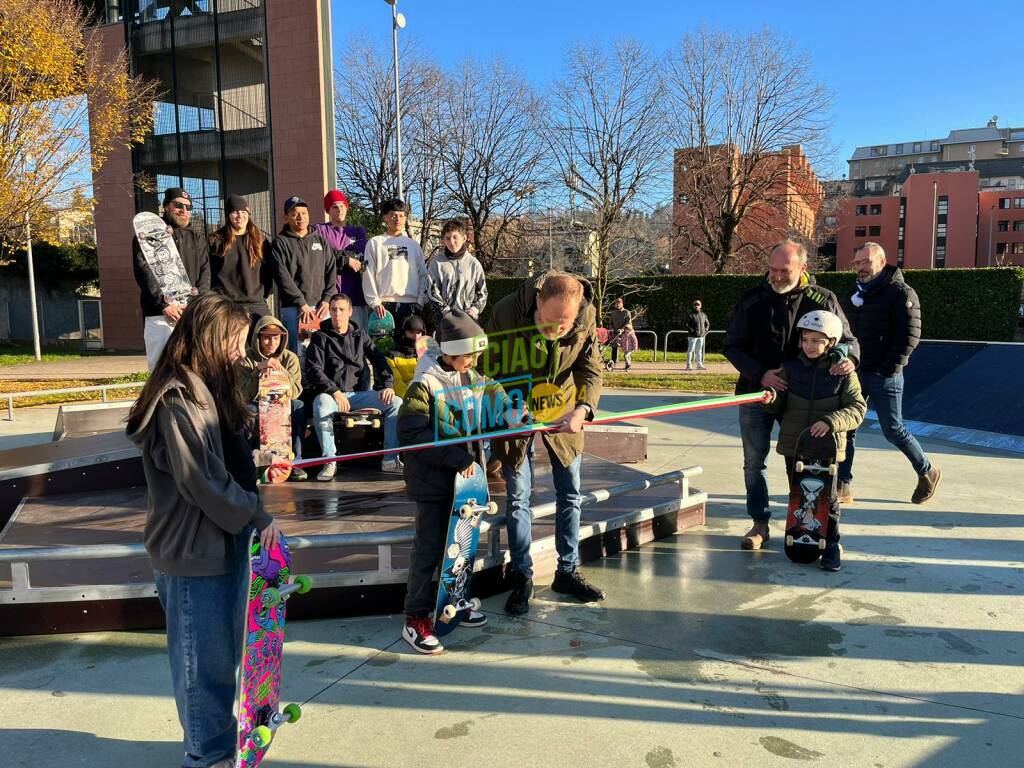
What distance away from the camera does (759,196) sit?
34.1 m

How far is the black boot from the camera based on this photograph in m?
3.89

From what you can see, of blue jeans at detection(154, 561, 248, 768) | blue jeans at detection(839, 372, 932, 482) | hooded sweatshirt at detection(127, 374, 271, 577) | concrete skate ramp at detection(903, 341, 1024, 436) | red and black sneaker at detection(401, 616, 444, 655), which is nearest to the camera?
hooded sweatshirt at detection(127, 374, 271, 577)

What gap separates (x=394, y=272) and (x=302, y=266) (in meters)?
0.96

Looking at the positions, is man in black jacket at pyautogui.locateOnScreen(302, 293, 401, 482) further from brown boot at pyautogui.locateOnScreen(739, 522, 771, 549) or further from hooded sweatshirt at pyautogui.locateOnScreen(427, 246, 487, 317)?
brown boot at pyautogui.locateOnScreen(739, 522, 771, 549)

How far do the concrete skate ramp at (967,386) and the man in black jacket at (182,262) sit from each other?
968cm

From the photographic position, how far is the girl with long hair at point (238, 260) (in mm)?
6418

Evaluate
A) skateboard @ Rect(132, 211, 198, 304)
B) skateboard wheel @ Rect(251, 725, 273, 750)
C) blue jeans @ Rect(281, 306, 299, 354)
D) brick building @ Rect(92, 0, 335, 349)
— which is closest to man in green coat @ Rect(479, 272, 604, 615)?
skateboard wheel @ Rect(251, 725, 273, 750)

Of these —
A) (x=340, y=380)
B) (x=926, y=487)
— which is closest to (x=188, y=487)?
(x=340, y=380)

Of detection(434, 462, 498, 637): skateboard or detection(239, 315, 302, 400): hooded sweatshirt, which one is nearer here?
detection(434, 462, 498, 637): skateboard

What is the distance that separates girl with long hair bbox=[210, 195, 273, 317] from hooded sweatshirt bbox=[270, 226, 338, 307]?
180 millimetres

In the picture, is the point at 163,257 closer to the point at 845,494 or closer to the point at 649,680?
the point at 649,680

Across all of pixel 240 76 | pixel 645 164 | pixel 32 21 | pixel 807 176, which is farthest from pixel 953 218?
pixel 32 21

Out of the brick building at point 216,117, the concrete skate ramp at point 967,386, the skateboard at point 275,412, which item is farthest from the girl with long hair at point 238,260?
the brick building at point 216,117

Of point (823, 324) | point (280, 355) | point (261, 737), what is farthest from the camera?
point (280, 355)
